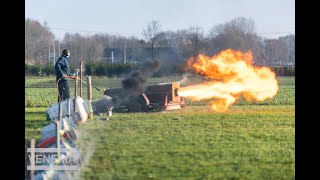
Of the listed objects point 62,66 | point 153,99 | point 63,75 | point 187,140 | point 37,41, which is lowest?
point 187,140

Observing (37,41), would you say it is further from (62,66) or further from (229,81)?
(229,81)

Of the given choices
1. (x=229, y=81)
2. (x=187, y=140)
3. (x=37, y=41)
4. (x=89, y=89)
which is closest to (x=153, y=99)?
(x=229, y=81)

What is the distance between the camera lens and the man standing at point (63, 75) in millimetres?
7586

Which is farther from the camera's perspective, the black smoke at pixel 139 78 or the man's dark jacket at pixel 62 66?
the black smoke at pixel 139 78

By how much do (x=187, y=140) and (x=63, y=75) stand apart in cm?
223

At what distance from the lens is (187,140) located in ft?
24.0

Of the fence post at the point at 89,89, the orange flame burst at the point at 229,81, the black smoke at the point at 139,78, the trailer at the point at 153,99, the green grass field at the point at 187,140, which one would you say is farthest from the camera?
the trailer at the point at 153,99

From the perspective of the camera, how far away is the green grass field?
6504 mm

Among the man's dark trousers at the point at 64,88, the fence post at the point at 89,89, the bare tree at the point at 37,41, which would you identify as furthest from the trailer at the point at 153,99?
the bare tree at the point at 37,41

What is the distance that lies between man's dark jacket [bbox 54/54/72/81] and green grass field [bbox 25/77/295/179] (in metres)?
0.29

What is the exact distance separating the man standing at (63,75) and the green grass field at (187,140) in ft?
0.53

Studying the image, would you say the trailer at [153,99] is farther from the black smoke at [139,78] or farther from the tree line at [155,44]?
the tree line at [155,44]
